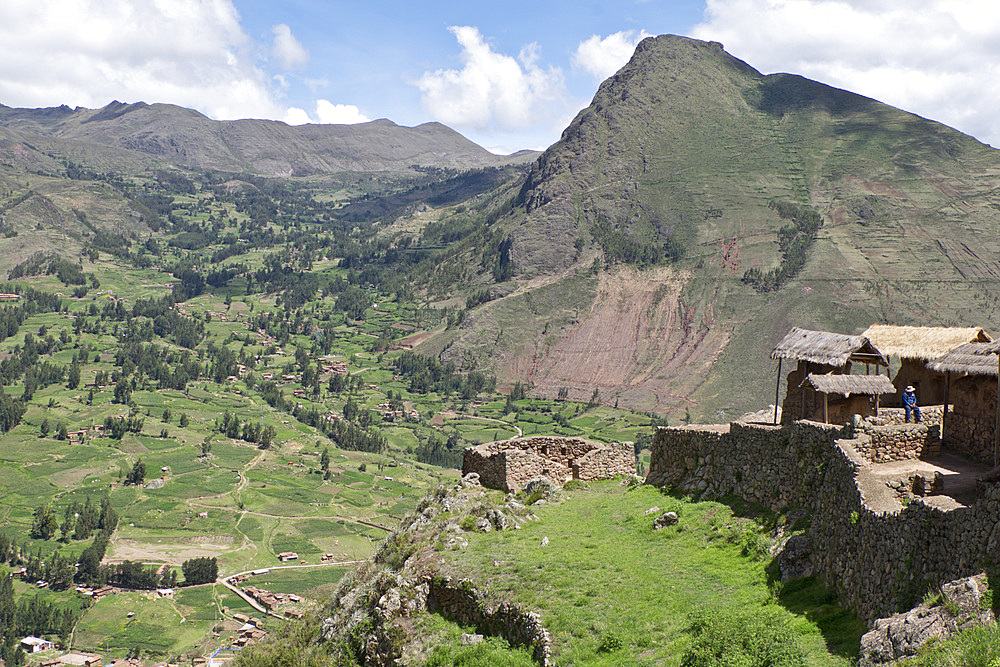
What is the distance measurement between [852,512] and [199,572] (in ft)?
367

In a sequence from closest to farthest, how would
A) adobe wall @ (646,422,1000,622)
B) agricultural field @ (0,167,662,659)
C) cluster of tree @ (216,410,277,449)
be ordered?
adobe wall @ (646,422,1000,622) → agricultural field @ (0,167,662,659) → cluster of tree @ (216,410,277,449)

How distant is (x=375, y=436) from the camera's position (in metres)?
174

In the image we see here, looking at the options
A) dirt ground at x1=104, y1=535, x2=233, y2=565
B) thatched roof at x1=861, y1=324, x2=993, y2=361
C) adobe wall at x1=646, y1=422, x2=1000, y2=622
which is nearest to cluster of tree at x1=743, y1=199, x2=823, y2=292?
dirt ground at x1=104, y1=535, x2=233, y2=565

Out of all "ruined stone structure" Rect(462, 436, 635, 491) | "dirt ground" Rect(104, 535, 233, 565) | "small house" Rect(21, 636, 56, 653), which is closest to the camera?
"ruined stone structure" Rect(462, 436, 635, 491)

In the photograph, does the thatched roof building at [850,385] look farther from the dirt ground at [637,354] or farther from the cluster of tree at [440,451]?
the dirt ground at [637,354]

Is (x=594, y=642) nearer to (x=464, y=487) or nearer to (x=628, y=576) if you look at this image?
(x=628, y=576)

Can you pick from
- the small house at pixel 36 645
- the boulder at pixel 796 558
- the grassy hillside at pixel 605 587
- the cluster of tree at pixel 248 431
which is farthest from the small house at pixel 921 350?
the cluster of tree at pixel 248 431

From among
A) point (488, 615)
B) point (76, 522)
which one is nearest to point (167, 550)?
point (76, 522)

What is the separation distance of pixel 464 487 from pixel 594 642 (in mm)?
12618

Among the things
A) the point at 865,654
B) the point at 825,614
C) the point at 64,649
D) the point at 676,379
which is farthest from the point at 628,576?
the point at 676,379

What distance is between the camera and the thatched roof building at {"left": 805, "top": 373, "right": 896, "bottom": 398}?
20791mm

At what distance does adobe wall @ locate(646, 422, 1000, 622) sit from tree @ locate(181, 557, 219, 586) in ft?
340

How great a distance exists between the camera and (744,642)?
39.6 feet

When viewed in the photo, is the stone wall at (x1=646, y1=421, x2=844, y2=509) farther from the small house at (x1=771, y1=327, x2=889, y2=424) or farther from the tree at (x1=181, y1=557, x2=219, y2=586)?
the tree at (x1=181, y1=557, x2=219, y2=586)
